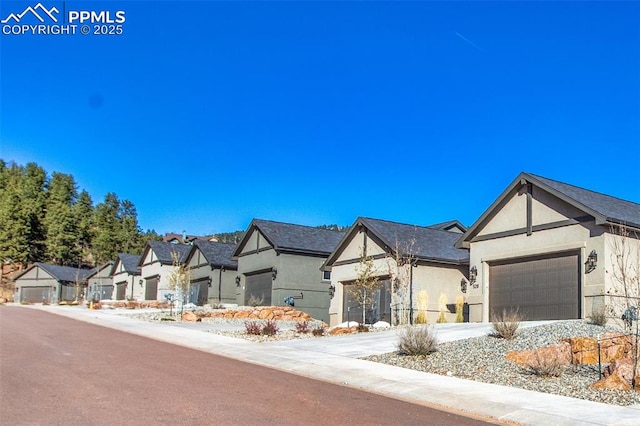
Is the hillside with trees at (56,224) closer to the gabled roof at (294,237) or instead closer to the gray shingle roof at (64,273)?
the gray shingle roof at (64,273)

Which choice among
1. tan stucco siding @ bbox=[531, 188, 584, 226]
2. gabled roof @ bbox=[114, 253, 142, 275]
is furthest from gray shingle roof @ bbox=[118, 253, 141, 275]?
tan stucco siding @ bbox=[531, 188, 584, 226]

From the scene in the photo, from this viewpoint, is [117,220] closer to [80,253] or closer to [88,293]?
[80,253]

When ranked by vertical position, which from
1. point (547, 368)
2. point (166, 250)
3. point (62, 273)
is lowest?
point (547, 368)

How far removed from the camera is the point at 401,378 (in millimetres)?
13352

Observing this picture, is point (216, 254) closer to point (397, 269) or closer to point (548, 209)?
point (397, 269)

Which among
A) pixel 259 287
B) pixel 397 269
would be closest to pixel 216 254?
pixel 259 287

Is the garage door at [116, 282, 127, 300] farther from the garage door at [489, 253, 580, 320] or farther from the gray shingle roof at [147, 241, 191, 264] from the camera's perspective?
the garage door at [489, 253, 580, 320]

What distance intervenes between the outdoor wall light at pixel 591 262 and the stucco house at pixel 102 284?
5463 cm

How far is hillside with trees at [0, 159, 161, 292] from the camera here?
248 feet

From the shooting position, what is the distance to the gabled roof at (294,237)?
124 ft

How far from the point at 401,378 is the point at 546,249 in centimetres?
1146

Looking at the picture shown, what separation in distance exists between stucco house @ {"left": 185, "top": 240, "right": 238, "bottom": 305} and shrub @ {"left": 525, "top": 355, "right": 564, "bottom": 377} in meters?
33.9

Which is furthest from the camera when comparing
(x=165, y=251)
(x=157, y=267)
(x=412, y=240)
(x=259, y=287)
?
(x=165, y=251)

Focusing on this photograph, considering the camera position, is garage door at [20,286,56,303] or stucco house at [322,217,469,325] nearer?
stucco house at [322,217,469,325]
